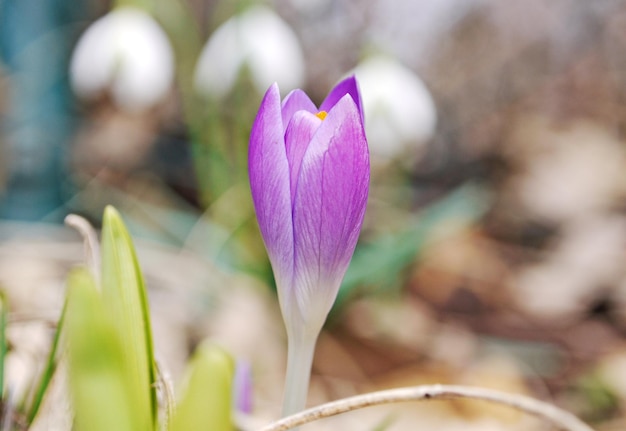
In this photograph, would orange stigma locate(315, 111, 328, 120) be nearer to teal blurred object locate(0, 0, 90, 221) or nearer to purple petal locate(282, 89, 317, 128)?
purple petal locate(282, 89, 317, 128)

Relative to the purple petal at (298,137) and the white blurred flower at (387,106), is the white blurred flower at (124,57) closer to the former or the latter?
the white blurred flower at (387,106)

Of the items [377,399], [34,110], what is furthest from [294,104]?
[34,110]

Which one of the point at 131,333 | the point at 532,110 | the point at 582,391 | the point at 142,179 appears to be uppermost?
the point at 532,110

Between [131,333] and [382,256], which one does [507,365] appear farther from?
[131,333]

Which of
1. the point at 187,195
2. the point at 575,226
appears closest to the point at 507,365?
the point at 575,226

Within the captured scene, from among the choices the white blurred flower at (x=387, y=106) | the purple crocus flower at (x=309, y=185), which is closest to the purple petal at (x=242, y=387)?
the purple crocus flower at (x=309, y=185)
